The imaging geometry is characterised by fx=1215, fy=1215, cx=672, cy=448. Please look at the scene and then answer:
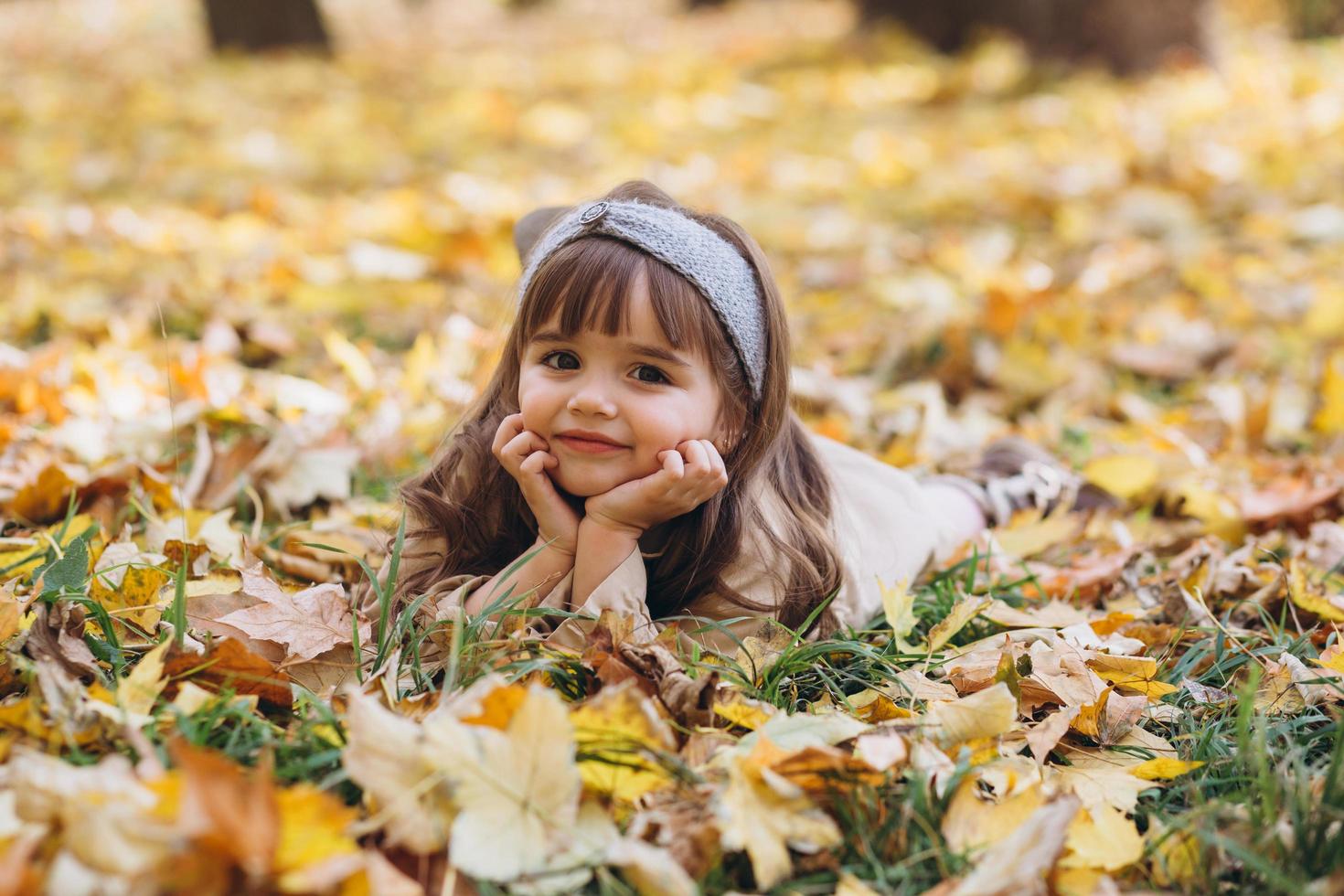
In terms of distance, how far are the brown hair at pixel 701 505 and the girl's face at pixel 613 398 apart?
2 centimetres

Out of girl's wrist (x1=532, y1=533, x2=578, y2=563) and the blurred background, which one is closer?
girl's wrist (x1=532, y1=533, x2=578, y2=563)

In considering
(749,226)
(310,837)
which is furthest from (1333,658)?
(749,226)

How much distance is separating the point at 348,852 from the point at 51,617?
658mm

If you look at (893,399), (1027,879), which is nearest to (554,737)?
(1027,879)

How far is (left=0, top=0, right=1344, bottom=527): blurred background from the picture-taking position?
2.88 m

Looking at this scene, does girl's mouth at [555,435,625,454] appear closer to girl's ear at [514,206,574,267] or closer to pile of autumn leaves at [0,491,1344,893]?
pile of autumn leaves at [0,491,1344,893]

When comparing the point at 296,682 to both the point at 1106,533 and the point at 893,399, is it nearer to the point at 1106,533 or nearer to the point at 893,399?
the point at 1106,533

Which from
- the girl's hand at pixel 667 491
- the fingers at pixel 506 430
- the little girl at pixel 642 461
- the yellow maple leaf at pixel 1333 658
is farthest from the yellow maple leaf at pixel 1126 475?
the fingers at pixel 506 430

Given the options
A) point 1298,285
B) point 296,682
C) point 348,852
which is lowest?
point 1298,285

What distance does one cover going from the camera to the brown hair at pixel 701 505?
1796 millimetres

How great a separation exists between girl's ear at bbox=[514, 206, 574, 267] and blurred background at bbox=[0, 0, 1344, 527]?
0.59 metres

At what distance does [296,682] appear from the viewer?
4.96 ft

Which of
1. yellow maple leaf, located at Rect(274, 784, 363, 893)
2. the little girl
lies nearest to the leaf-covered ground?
yellow maple leaf, located at Rect(274, 784, 363, 893)

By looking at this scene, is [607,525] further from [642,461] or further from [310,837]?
[310,837]
